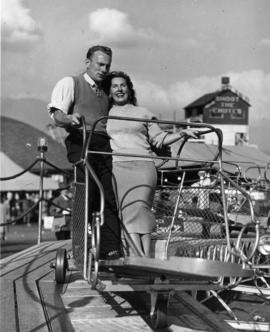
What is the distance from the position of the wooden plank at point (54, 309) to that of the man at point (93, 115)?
24.8 inches

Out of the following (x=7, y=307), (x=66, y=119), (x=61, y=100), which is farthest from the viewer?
(x=61, y=100)

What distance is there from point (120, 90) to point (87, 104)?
12.9 inches

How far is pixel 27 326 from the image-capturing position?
438 centimetres

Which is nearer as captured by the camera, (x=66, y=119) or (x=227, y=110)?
(x=66, y=119)

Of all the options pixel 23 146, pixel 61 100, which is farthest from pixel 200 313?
pixel 23 146

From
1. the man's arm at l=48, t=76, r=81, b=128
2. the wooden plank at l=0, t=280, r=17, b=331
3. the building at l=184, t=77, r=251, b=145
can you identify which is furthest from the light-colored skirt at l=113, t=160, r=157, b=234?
the building at l=184, t=77, r=251, b=145

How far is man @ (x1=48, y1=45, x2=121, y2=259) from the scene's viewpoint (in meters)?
5.04

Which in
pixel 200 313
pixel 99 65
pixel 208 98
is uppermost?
pixel 208 98

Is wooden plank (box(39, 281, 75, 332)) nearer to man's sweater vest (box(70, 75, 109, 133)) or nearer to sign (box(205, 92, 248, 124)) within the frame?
man's sweater vest (box(70, 75, 109, 133))

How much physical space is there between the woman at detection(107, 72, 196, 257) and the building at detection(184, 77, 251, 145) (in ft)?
177

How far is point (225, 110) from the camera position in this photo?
62.2m

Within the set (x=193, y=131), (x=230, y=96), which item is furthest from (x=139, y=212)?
(x=230, y=96)

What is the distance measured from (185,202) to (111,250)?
148cm

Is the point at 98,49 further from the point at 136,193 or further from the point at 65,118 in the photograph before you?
the point at 136,193
